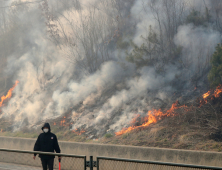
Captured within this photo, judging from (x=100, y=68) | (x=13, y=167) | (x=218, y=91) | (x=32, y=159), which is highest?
(x=100, y=68)

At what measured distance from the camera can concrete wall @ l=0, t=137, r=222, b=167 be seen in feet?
24.2

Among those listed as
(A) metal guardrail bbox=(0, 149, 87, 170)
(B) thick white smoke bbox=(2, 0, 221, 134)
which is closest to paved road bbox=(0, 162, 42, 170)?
(A) metal guardrail bbox=(0, 149, 87, 170)

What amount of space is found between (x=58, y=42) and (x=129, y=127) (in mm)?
11738

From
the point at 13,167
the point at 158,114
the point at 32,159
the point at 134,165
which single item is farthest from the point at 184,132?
the point at 13,167

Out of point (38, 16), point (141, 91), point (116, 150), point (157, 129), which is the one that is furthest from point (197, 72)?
point (38, 16)

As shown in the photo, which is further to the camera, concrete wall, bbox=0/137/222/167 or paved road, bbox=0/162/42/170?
concrete wall, bbox=0/137/222/167

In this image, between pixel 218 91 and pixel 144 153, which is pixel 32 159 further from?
pixel 218 91

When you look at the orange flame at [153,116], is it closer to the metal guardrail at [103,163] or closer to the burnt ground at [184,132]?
the burnt ground at [184,132]

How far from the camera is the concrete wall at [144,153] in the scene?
737cm

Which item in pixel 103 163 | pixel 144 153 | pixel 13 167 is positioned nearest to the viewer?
pixel 103 163

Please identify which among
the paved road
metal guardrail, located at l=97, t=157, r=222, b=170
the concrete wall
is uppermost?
metal guardrail, located at l=97, t=157, r=222, b=170

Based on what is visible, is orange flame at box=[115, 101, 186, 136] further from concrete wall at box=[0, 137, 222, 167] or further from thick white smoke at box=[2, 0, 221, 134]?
concrete wall at box=[0, 137, 222, 167]

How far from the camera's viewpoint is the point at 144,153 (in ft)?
26.9

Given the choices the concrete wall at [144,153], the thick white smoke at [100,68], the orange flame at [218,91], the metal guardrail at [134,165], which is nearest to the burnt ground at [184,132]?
the orange flame at [218,91]
